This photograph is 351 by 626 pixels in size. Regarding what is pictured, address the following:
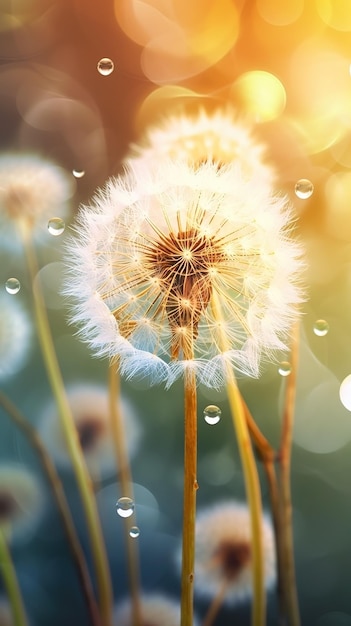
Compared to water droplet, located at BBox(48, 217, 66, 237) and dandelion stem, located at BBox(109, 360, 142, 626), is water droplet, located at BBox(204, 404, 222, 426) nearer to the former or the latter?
dandelion stem, located at BBox(109, 360, 142, 626)

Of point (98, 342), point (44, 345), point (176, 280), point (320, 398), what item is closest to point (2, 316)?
point (44, 345)

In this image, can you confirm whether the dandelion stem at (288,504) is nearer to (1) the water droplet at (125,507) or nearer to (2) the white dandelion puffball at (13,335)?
(1) the water droplet at (125,507)

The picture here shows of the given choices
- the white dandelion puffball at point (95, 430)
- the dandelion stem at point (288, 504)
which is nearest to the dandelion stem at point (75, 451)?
the white dandelion puffball at point (95, 430)

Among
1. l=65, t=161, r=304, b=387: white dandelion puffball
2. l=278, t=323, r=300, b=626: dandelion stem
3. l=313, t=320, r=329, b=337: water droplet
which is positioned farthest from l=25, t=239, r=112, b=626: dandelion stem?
l=313, t=320, r=329, b=337: water droplet

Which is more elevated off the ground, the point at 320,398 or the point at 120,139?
the point at 120,139

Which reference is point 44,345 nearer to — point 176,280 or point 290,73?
point 176,280

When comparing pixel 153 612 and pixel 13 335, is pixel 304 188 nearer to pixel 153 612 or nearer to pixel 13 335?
pixel 13 335
